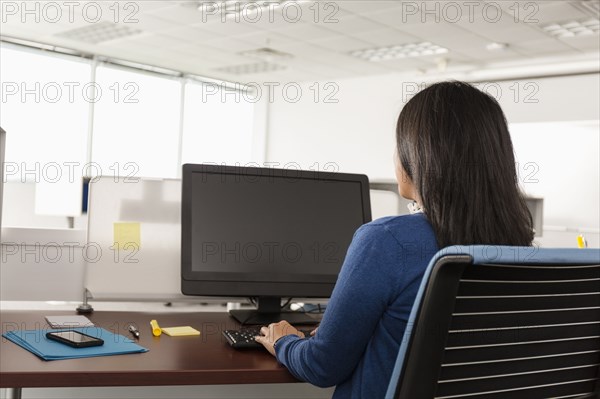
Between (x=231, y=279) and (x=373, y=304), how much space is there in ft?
2.61

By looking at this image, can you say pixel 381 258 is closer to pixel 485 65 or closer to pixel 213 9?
pixel 213 9

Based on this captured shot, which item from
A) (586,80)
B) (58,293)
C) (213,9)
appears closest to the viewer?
(58,293)

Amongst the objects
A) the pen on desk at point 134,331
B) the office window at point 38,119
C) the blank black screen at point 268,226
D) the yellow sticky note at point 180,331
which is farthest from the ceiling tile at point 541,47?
the pen on desk at point 134,331

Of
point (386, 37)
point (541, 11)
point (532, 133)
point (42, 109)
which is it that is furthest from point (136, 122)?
point (541, 11)

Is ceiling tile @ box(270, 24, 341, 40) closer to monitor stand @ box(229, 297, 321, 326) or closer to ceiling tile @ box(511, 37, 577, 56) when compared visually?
ceiling tile @ box(511, 37, 577, 56)

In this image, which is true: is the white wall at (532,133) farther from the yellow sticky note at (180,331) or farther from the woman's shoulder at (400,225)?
the woman's shoulder at (400,225)

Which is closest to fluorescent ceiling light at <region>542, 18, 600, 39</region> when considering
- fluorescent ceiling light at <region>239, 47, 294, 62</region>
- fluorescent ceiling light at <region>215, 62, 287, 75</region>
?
fluorescent ceiling light at <region>239, 47, 294, 62</region>

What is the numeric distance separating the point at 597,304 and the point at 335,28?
17.8 ft

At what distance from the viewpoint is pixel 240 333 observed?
5.39 ft

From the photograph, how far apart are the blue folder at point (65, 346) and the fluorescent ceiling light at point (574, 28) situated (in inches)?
211

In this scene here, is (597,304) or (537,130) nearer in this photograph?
(597,304)

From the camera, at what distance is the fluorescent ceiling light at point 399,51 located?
7.02 m

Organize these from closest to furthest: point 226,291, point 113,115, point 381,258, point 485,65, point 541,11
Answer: point 381,258 < point 226,291 < point 541,11 < point 485,65 < point 113,115

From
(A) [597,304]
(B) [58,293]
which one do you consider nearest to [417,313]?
(A) [597,304]
